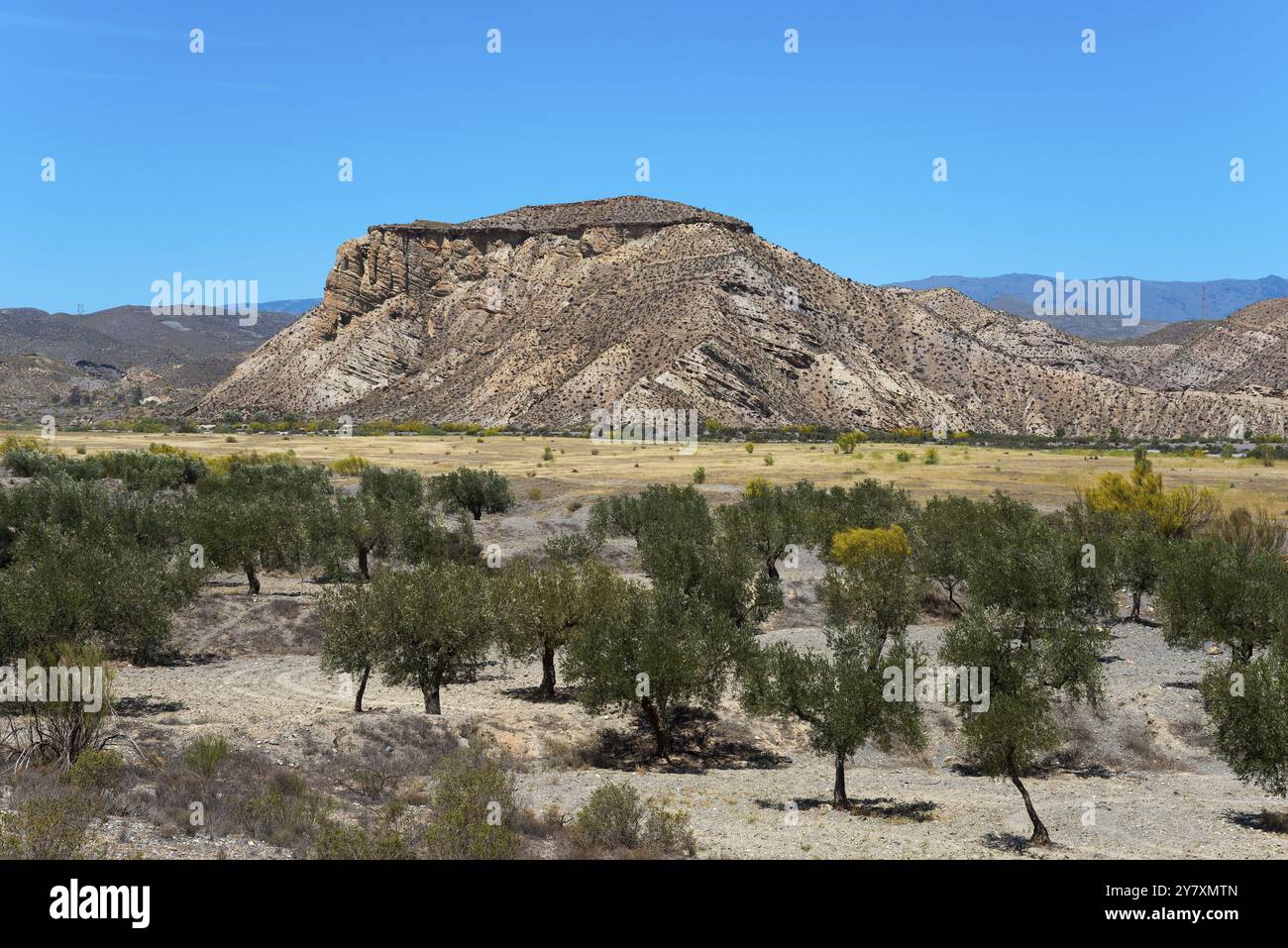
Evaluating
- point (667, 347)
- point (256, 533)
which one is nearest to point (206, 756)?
point (256, 533)

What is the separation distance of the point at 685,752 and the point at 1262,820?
446 inches

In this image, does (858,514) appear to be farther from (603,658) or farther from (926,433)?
(926,433)

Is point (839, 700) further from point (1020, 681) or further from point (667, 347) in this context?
point (667, 347)

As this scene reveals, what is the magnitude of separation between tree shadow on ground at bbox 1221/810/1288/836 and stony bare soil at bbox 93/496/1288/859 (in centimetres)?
7

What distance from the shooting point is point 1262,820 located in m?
18.6

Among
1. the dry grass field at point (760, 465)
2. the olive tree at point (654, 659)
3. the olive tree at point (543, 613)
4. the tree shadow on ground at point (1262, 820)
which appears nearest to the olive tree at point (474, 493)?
the dry grass field at point (760, 465)

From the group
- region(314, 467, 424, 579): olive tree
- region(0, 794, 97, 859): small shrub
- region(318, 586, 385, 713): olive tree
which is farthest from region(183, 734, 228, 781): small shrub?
region(314, 467, 424, 579): olive tree

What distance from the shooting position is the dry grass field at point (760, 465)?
64875mm

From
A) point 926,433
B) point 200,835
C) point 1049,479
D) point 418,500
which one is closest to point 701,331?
point 926,433

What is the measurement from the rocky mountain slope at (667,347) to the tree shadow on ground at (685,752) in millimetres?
93783

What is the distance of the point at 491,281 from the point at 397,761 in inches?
5630

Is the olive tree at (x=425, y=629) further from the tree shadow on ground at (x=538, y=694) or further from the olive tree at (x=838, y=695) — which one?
the olive tree at (x=838, y=695)

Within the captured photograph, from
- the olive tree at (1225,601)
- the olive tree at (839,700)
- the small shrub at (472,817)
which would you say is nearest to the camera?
the small shrub at (472,817)

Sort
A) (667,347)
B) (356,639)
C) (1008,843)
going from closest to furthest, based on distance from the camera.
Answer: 1. (1008,843)
2. (356,639)
3. (667,347)
